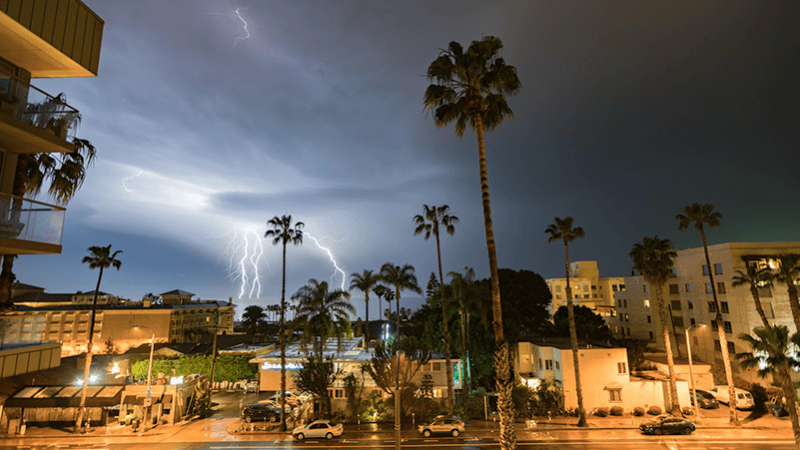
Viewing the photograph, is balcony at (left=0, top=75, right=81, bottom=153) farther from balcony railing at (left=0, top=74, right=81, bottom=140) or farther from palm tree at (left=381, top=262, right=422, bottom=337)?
palm tree at (left=381, top=262, right=422, bottom=337)

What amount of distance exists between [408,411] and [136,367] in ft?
111

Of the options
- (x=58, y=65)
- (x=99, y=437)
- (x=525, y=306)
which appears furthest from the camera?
(x=525, y=306)

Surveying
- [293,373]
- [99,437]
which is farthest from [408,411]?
[99,437]

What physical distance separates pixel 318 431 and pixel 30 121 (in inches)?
1061

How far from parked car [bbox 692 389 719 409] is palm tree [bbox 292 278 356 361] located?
112 feet

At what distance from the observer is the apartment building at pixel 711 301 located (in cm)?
4081

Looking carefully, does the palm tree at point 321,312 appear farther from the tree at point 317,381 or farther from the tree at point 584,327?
the tree at point 584,327

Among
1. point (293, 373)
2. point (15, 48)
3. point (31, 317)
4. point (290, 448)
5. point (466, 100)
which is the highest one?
point (466, 100)

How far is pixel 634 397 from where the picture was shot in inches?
1382

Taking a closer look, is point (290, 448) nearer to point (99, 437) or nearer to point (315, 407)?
point (315, 407)

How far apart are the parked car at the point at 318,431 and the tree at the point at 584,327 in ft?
108

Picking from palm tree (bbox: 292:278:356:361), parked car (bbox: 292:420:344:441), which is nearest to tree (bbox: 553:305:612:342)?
palm tree (bbox: 292:278:356:361)

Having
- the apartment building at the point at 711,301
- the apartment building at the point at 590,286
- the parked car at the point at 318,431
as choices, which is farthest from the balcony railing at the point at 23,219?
the apartment building at the point at 590,286

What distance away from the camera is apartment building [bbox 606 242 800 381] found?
134 feet
